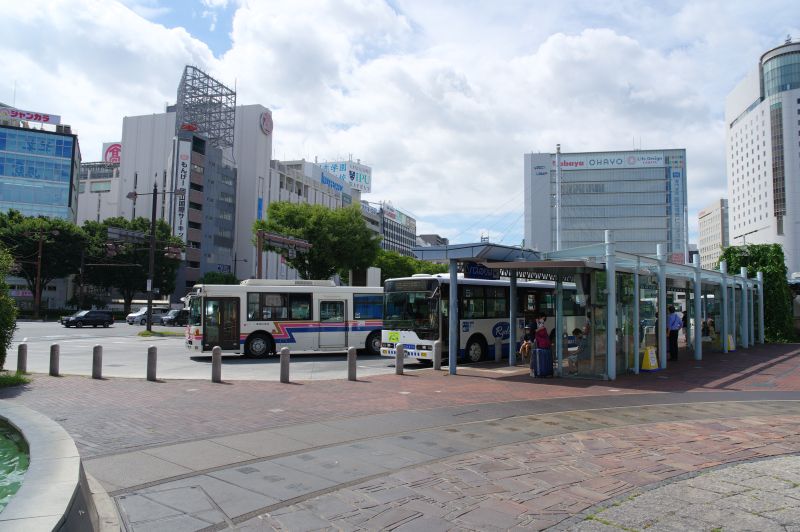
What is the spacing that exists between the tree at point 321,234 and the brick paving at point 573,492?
135 ft

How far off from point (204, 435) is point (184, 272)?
75.1 metres

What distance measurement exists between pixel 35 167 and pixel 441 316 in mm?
83625

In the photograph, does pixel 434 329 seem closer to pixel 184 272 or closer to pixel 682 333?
pixel 682 333

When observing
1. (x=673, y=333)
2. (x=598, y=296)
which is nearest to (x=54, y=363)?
(x=598, y=296)

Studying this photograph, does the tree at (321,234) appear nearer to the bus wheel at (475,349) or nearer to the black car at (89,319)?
the black car at (89,319)

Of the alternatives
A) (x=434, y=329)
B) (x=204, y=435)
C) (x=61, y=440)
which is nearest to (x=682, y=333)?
(x=434, y=329)

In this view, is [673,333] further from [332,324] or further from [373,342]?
[332,324]

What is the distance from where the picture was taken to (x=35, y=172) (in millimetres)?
81062

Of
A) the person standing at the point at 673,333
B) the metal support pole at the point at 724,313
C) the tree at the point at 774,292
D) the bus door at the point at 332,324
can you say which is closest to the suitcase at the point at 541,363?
the person standing at the point at 673,333

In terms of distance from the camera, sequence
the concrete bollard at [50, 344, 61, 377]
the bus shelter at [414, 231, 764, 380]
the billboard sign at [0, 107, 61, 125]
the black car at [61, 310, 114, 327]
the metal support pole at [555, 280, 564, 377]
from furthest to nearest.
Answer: the billboard sign at [0, 107, 61, 125], the black car at [61, 310, 114, 327], the metal support pole at [555, 280, 564, 377], the bus shelter at [414, 231, 764, 380], the concrete bollard at [50, 344, 61, 377]

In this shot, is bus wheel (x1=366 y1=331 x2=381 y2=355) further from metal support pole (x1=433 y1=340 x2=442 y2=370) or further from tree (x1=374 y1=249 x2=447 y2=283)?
tree (x1=374 y1=249 x2=447 y2=283)

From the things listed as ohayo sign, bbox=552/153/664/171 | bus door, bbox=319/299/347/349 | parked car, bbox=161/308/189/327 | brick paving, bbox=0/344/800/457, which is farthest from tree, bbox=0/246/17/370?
ohayo sign, bbox=552/153/664/171

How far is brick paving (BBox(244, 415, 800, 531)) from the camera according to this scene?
197 inches

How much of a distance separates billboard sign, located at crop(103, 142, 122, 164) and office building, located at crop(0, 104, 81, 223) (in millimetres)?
25828
